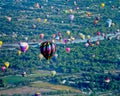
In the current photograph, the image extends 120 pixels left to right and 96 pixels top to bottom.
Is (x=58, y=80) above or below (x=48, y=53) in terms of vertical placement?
below

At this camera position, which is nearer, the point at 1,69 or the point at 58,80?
the point at 58,80

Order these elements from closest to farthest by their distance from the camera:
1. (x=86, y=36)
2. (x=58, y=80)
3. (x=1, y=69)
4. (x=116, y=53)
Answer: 1. (x=58, y=80)
2. (x=1, y=69)
3. (x=116, y=53)
4. (x=86, y=36)

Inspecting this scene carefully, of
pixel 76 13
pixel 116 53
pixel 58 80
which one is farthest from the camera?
pixel 76 13

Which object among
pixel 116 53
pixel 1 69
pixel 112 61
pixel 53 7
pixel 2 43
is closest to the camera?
pixel 1 69

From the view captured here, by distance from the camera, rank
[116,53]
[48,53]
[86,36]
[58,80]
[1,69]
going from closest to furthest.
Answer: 1. [48,53]
2. [58,80]
3. [1,69]
4. [116,53]
5. [86,36]

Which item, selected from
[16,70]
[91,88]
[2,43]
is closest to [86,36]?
[2,43]

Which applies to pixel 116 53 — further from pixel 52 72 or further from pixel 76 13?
pixel 76 13

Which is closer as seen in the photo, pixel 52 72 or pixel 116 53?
pixel 52 72

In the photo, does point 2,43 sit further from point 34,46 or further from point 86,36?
point 86,36

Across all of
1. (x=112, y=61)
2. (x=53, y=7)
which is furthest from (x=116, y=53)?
(x=53, y=7)
